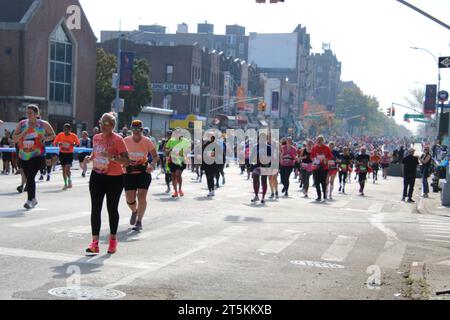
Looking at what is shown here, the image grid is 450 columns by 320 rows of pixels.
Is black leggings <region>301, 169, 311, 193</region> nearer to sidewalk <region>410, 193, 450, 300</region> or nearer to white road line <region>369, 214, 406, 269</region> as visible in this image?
white road line <region>369, 214, 406, 269</region>

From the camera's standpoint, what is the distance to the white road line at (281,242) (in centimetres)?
1195

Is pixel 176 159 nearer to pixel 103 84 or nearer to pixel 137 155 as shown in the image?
pixel 137 155

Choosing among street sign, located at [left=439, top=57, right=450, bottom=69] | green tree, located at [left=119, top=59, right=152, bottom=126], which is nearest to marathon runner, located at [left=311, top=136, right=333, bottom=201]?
street sign, located at [left=439, top=57, right=450, bottom=69]

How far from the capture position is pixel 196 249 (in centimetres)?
1140

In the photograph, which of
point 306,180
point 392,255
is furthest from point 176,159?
point 392,255

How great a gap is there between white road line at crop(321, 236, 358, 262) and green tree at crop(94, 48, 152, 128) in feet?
159

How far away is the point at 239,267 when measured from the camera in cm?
1003

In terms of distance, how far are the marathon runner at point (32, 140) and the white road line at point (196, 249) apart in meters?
3.98

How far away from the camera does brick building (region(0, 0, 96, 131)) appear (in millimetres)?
52000

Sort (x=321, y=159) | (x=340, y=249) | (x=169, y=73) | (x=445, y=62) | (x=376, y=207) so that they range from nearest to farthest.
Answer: (x=340, y=249) < (x=321, y=159) < (x=376, y=207) < (x=445, y=62) < (x=169, y=73)

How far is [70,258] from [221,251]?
7.90ft
